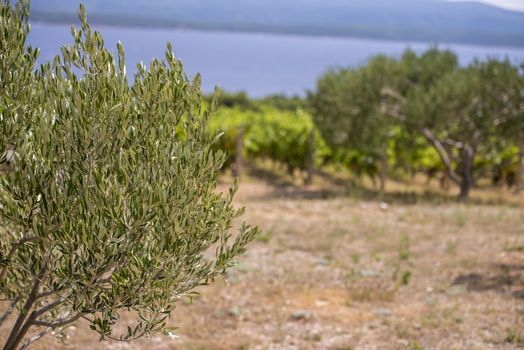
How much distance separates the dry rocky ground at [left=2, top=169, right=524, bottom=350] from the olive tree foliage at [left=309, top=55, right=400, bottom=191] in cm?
532

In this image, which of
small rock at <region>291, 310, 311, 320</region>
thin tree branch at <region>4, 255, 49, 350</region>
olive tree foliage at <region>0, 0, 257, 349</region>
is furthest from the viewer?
small rock at <region>291, 310, 311, 320</region>

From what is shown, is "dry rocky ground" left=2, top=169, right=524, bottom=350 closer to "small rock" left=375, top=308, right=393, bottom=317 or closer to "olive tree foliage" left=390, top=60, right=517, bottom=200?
"small rock" left=375, top=308, right=393, bottom=317

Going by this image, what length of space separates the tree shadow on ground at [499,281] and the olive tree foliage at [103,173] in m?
7.09

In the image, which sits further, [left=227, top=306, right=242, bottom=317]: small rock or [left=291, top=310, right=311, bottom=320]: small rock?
[left=227, top=306, right=242, bottom=317]: small rock

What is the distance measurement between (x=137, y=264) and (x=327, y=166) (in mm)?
23293

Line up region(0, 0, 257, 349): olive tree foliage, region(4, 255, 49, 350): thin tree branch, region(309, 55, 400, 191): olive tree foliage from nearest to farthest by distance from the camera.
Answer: region(0, 0, 257, 349): olive tree foliage < region(4, 255, 49, 350): thin tree branch < region(309, 55, 400, 191): olive tree foliage

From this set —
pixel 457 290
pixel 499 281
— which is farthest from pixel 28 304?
pixel 499 281

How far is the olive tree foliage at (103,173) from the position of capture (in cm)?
398

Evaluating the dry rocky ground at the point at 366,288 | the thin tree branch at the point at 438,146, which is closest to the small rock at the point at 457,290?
the dry rocky ground at the point at 366,288

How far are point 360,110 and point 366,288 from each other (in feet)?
38.0

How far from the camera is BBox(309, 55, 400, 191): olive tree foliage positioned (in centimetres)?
2059

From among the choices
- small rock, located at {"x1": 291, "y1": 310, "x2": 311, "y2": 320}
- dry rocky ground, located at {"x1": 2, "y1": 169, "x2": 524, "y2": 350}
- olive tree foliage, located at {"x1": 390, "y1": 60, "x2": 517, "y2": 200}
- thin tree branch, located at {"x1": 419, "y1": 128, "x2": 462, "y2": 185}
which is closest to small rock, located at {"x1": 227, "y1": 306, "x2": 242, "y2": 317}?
dry rocky ground, located at {"x1": 2, "y1": 169, "x2": 524, "y2": 350}

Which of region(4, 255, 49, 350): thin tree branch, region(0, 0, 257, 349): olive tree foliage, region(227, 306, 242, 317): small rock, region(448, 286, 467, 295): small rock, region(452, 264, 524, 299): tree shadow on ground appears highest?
region(0, 0, 257, 349): olive tree foliage

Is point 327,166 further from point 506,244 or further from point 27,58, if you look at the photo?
point 27,58
